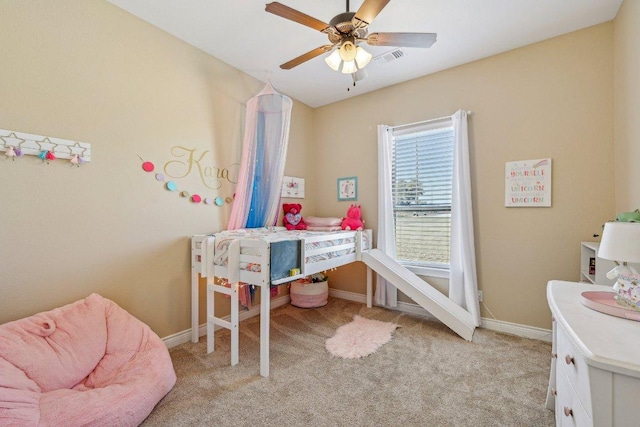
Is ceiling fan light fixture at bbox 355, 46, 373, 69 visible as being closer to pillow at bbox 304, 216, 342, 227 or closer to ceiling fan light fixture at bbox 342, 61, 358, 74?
ceiling fan light fixture at bbox 342, 61, 358, 74

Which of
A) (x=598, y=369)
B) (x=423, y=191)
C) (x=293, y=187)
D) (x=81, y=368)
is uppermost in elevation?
(x=293, y=187)

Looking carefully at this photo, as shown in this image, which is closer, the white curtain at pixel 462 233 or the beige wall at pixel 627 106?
the beige wall at pixel 627 106

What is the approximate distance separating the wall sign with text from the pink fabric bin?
223cm

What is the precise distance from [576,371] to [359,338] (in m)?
1.75

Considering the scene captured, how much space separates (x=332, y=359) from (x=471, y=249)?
5.62 ft

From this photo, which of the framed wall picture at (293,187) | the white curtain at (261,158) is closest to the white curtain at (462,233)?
the white curtain at (261,158)

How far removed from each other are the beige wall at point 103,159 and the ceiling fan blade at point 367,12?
1.72m

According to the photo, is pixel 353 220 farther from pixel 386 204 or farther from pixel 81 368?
pixel 81 368

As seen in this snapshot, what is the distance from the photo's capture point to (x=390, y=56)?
2688mm

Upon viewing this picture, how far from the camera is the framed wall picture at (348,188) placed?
3.70 meters

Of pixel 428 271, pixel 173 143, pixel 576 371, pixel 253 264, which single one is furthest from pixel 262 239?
pixel 428 271

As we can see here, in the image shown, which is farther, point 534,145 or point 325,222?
point 325,222

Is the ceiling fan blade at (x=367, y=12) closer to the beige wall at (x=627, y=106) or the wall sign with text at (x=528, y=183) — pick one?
the beige wall at (x=627, y=106)

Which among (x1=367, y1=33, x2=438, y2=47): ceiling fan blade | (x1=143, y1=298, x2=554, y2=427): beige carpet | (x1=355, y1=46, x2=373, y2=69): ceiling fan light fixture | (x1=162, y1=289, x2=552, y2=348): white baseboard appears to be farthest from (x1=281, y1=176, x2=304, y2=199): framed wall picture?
(x1=367, y1=33, x2=438, y2=47): ceiling fan blade
